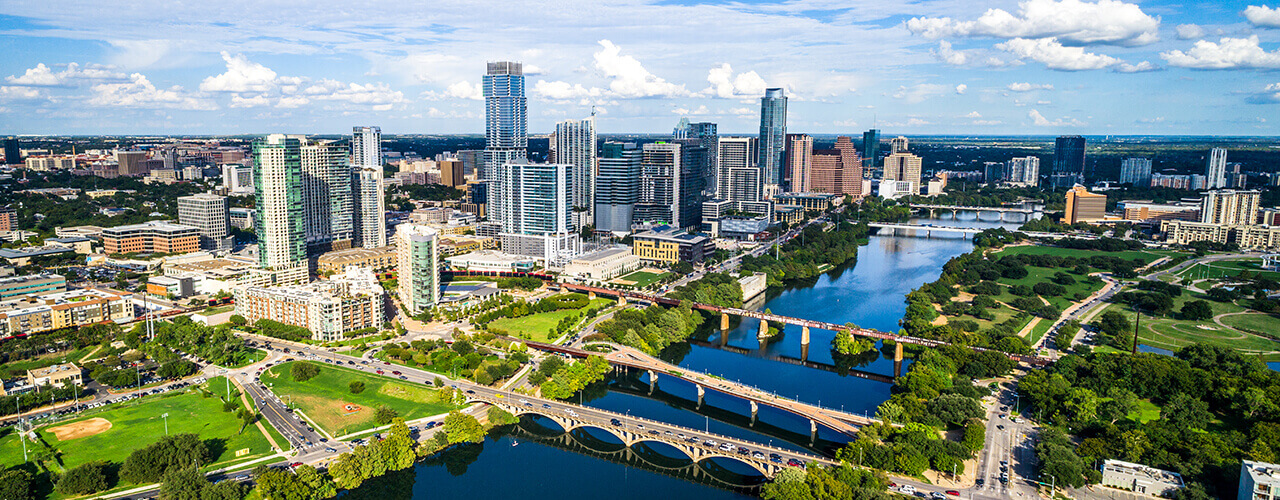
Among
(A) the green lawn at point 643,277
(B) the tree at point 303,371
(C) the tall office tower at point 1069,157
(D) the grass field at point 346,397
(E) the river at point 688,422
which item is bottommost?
(E) the river at point 688,422

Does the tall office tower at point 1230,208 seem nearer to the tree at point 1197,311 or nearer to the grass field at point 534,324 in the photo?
the tree at point 1197,311

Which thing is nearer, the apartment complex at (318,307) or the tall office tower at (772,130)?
the apartment complex at (318,307)

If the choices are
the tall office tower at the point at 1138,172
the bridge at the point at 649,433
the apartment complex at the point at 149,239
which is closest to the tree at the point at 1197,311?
the bridge at the point at 649,433

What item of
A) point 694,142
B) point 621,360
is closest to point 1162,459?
point 621,360

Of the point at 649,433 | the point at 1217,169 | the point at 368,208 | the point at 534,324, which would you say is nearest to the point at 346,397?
the point at 649,433

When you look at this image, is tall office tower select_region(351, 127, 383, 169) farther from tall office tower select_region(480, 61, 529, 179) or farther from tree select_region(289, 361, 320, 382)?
tree select_region(289, 361, 320, 382)
